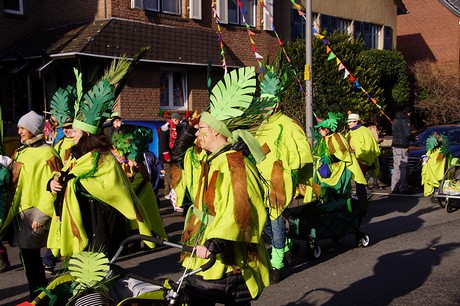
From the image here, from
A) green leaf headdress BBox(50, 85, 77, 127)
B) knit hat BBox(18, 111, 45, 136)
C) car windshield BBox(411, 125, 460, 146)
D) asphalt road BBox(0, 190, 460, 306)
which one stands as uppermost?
green leaf headdress BBox(50, 85, 77, 127)

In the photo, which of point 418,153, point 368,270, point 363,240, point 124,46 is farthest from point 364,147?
point 124,46

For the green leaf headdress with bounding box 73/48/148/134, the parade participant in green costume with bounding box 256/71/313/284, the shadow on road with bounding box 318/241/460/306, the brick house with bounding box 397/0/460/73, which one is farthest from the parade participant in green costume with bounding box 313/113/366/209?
the brick house with bounding box 397/0/460/73

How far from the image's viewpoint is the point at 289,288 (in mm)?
6496

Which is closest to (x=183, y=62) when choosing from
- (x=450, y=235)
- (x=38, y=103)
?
(x=38, y=103)

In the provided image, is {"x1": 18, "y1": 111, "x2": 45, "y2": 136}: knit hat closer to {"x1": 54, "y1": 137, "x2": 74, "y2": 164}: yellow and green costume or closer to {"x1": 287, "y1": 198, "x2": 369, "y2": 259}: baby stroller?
{"x1": 54, "y1": 137, "x2": 74, "y2": 164}: yellow and green costume

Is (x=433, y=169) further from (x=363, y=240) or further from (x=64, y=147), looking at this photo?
(x=64, y=147)

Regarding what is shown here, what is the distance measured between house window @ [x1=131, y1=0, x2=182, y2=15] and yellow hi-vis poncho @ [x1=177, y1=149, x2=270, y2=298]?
50.7ft

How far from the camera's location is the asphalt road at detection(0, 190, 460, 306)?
620 centimetres

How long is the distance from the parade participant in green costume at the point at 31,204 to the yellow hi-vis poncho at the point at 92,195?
0.96 m

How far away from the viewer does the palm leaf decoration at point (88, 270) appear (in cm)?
346

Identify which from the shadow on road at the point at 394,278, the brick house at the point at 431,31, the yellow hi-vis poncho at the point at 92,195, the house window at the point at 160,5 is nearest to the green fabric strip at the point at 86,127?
the yellow hi-vis poncho at the point at 92,195

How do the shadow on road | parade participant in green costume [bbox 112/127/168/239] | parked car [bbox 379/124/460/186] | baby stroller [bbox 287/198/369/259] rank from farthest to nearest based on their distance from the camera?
parked car [bbox 379/124/460/186], baby stroller [bbox 287/198/369/259], parade participant in green costume [bbox 112/127/168/239], the shadow on road

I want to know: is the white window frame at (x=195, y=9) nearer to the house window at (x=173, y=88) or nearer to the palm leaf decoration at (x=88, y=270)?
the house window at (x=173, y=88)

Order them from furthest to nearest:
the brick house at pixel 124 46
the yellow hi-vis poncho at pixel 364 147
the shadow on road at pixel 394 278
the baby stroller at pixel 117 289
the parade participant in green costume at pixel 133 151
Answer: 1. the brick house at pixel 124 46
2. the yellow hi-vis poncho at pixel 364 147
3. the parade participant in green costume at pixel 133 151
4. the shadow on road at pixel 394 278
5. the baby stroller at pixel 117 289
